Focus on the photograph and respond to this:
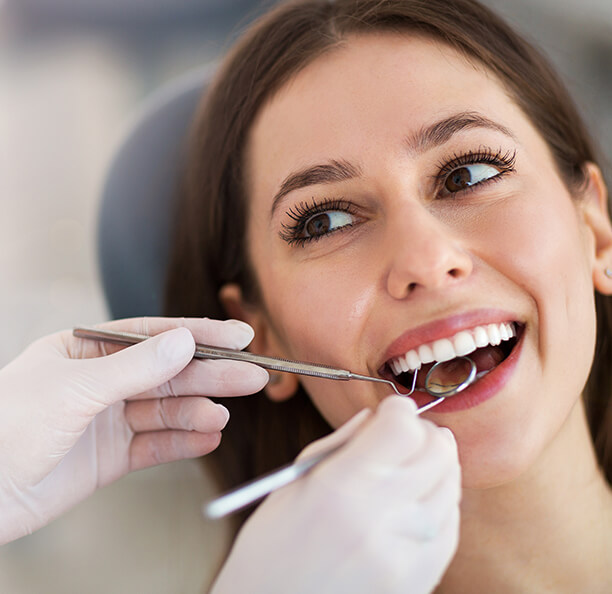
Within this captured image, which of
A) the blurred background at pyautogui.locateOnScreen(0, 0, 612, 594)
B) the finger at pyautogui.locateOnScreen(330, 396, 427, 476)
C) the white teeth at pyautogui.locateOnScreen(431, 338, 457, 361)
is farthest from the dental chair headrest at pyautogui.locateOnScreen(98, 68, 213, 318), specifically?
the finger at pyautogui.locateOnScreen(330, 396, 427, 476)

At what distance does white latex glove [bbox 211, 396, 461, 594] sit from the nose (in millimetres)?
229

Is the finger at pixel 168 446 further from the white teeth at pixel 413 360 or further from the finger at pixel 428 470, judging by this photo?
the finger at pixel 428 470

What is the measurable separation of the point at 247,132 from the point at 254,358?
20.7 inches

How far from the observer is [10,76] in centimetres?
285

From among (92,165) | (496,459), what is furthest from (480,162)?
(92,165)

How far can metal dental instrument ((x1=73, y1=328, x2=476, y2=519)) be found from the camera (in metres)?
0.70

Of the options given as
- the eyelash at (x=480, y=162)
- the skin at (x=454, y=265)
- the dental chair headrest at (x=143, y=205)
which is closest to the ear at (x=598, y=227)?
the skin at (x=454, y=265)

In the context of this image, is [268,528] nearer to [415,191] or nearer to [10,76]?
[415,191]

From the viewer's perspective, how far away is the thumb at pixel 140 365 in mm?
1034

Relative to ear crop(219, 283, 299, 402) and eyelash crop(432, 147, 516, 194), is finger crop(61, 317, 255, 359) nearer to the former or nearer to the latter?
ear crop(219, 283, 299, 402)

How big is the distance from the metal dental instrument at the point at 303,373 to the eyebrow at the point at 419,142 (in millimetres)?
324

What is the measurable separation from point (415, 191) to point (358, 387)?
0.35 m

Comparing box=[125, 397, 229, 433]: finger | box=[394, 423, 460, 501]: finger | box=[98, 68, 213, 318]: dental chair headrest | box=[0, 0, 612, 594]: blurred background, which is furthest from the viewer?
box=[0, 0, 612, 594]: blurred background

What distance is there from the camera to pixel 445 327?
3.17ft
